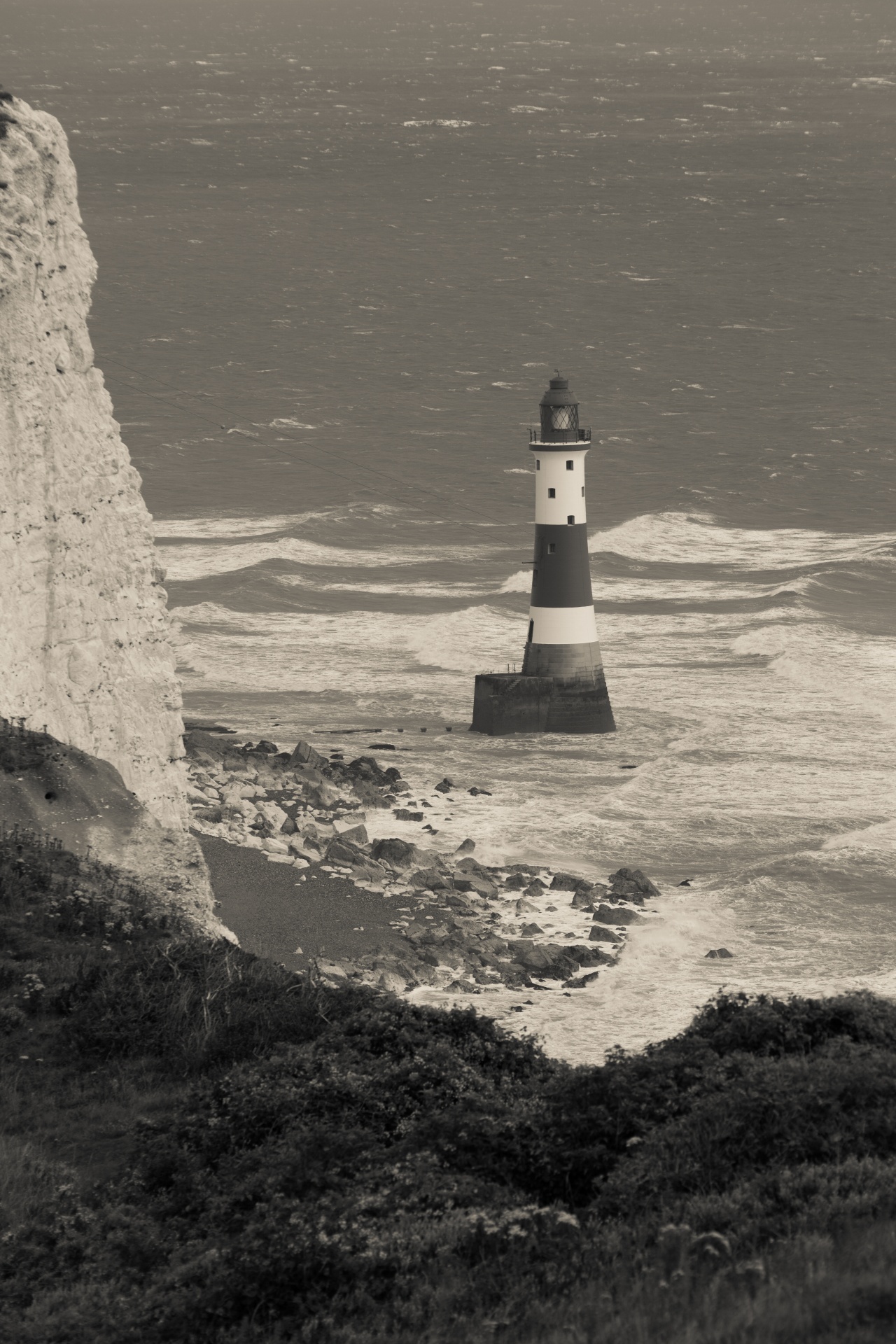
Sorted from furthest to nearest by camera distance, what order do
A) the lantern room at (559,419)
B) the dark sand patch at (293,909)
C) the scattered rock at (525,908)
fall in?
the lantern room at (559,419), the scattered rock at (525,908), the dark sand patch at (293,909)

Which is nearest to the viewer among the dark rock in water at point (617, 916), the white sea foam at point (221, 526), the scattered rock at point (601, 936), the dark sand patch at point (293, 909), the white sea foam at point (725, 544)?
the dark sand patch at point (293, 909)

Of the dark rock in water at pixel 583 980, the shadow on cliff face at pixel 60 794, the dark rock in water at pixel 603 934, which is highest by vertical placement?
the shadow on cliff face at pixel 60 794

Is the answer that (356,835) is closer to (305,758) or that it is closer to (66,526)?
(305,758)

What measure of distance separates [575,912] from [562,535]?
14.6 m

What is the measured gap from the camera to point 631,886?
28531mm

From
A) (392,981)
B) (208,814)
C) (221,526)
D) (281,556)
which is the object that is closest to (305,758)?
(208,814)

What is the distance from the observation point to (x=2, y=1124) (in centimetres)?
1114

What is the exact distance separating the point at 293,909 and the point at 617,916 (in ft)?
16.6

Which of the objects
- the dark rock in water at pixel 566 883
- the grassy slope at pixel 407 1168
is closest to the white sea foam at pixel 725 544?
the dark rock in water at pixel 566 883

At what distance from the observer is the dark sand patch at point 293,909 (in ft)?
77.5

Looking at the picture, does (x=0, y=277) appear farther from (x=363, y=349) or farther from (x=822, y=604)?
(x=363, y=349)

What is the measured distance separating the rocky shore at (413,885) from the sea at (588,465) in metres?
0.76

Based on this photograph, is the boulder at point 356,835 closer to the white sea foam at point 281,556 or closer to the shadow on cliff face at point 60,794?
the shadow on cliff face at point 60,794

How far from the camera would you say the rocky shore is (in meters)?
23.8
